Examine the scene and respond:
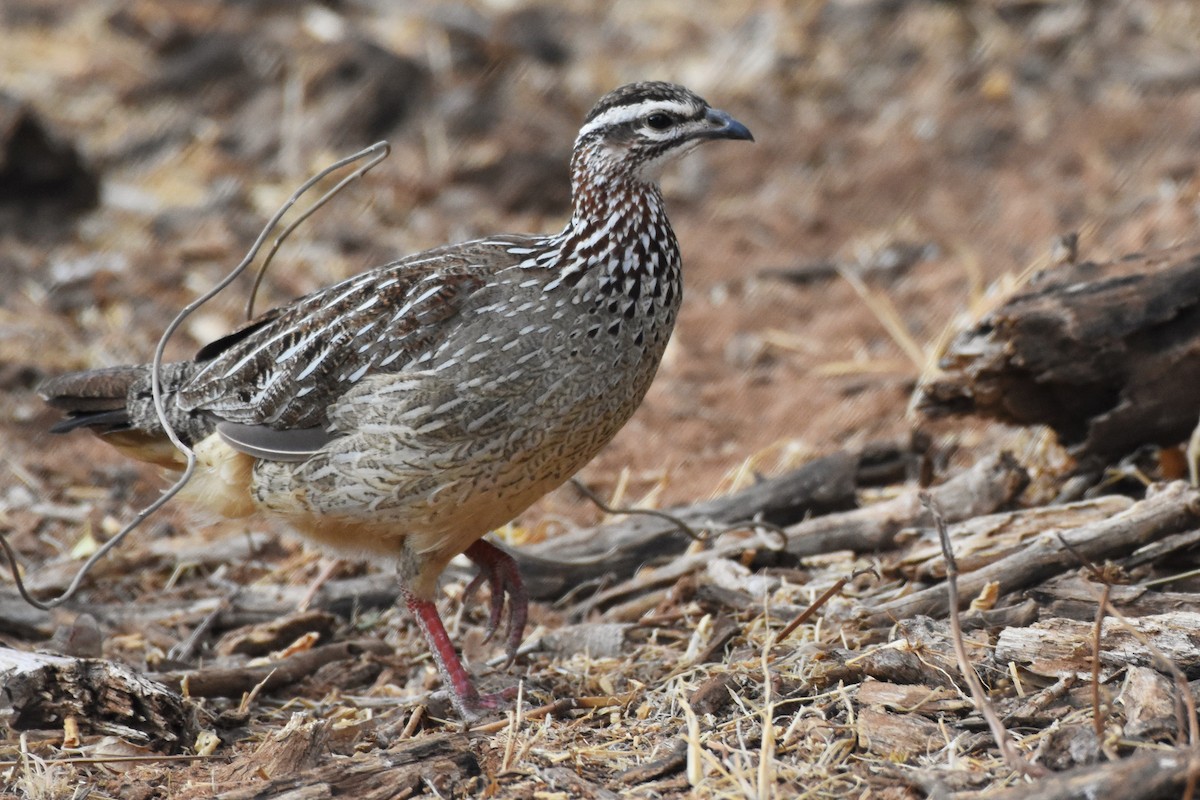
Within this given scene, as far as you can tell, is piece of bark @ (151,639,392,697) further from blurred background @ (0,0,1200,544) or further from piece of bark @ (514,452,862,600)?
blurred background @ (0,0,1200,544)

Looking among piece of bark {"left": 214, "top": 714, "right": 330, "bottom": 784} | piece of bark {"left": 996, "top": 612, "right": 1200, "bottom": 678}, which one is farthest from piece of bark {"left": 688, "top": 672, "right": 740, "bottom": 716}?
piece of bark {"left": 214, "top": 714, "right": 330, "bottom": 784}

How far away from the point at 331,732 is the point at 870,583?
6.89 ft

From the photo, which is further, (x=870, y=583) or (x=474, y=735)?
(x=870, y=583)

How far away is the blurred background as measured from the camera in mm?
7590

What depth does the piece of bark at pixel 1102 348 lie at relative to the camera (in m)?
5.28

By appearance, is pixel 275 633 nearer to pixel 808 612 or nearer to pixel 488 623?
pixel 488 623

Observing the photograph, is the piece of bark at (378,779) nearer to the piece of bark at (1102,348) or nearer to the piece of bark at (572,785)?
the piece of bark at (572,785)

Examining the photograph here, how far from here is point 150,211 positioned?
390 inches

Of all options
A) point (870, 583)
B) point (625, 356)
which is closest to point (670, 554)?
point (870, 583)

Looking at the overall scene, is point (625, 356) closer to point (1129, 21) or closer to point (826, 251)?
point (826, 251)

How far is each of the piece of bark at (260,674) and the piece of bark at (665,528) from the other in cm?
82

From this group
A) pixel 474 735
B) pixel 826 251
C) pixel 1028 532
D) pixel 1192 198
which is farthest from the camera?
pixel 826 251

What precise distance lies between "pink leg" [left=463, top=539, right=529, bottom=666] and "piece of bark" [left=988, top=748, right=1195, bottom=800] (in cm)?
235

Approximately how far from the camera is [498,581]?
18.3 feet
